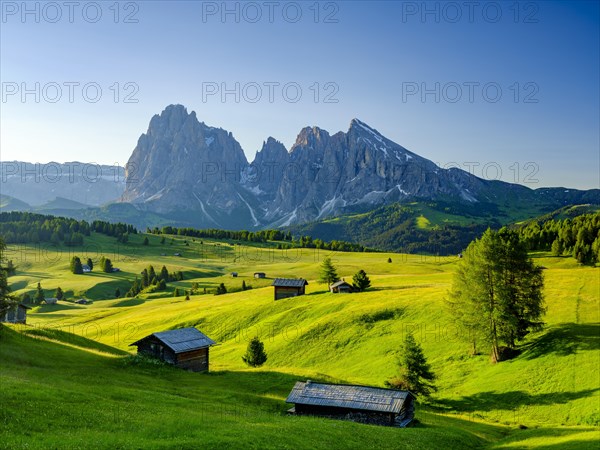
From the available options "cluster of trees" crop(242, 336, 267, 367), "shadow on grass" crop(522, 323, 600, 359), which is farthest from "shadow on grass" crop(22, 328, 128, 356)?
"shadow on grass" crop(522, 323, 600, 359)

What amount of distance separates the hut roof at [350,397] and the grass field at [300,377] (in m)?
2.78

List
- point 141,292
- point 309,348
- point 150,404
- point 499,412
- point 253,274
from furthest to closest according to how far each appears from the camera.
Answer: point 253,274, point 141,292, point 309,348, point 499,412, point 150,404

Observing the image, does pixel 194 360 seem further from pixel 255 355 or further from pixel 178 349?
pixel 255 355

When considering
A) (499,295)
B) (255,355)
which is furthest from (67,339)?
(499,295)

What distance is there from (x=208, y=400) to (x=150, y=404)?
7.94 m

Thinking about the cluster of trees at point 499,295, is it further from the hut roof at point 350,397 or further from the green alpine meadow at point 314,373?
the hut roof at point 350,397

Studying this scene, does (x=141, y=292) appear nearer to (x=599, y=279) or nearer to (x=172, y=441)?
(x=599, y=279)

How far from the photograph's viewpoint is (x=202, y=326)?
93.5 meters

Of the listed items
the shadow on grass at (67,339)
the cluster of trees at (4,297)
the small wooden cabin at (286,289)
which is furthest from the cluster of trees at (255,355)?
the small wooden cabin at (286,289)

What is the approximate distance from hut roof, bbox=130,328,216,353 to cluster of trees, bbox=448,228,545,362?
34.1 metres

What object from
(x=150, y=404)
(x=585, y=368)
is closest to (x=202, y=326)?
(x=150, y=404)

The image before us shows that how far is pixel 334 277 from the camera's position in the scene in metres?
108

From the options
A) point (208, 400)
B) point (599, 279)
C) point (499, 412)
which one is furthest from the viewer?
point (599, 279)

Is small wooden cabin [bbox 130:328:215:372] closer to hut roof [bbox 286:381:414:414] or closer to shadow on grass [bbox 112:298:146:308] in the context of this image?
hut roof [bbox 286:381:414:414]
